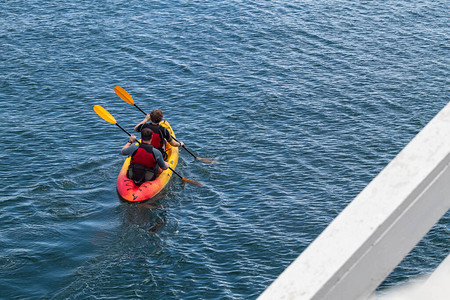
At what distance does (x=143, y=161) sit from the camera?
1431 cm

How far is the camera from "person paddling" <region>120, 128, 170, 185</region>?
14078 millimetres

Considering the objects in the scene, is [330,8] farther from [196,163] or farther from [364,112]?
[196,163]

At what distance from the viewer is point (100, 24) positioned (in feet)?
87.2

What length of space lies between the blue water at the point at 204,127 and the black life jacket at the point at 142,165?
61 centimetres

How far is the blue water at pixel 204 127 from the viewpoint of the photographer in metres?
11.7

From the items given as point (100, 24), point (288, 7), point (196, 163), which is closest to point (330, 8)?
point (288, 7)

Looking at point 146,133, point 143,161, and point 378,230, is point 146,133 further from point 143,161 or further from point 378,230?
point 378,230

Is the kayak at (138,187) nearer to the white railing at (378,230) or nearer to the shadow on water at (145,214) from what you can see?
the shadow on water at (145,214)

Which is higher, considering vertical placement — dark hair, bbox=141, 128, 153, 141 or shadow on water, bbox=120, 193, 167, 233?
dark hair, bbox=141, 128, 153, 141

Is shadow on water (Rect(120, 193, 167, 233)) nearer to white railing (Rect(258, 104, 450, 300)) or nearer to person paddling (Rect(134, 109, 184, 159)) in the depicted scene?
person paddling (Rect(134, 109, 184, 159))

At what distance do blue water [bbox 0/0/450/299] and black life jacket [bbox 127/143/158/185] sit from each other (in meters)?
0.61

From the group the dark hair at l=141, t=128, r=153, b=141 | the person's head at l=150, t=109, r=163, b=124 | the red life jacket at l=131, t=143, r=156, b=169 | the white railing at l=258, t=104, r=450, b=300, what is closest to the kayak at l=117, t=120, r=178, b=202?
the red life jacket at l=131, t=143, r=156, b=169

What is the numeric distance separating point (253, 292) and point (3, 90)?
1265 centimetres

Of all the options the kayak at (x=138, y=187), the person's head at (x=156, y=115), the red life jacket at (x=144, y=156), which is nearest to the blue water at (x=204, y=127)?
the kayak at (x=138, y=187)
